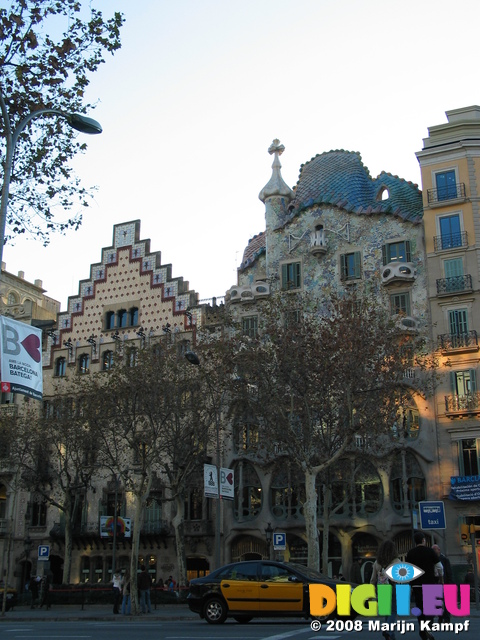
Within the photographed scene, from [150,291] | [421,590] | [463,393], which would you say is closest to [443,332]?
[463,393]

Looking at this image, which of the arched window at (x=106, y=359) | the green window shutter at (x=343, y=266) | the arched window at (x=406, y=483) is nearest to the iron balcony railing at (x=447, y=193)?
the green window shutter at (x=343, y=266)

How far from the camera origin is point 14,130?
1689 centimetres

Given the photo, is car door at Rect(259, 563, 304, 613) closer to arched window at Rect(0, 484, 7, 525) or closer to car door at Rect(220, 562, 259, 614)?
car door at Rect(220, 562, 259, 614)

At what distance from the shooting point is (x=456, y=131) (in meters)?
42.0

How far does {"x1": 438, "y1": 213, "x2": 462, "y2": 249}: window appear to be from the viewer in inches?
1592

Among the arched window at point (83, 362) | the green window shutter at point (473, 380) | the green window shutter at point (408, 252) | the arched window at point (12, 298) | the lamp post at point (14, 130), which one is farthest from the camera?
the arched window at point (12, 298)

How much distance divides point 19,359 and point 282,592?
340 inches

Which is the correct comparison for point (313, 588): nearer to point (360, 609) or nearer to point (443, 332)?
point (360, 609)

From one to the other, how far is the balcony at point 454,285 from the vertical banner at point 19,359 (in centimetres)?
2793

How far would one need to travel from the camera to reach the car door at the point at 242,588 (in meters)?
19.4

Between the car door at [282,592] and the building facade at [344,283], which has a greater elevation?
the building facade at [344,283]

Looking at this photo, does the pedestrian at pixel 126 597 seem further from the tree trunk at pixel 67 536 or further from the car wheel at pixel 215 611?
the tree trunk at pixel 67 536

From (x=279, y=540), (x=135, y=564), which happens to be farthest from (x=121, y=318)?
(x=279, y=540)

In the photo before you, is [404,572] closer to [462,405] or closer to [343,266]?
[462,405]
